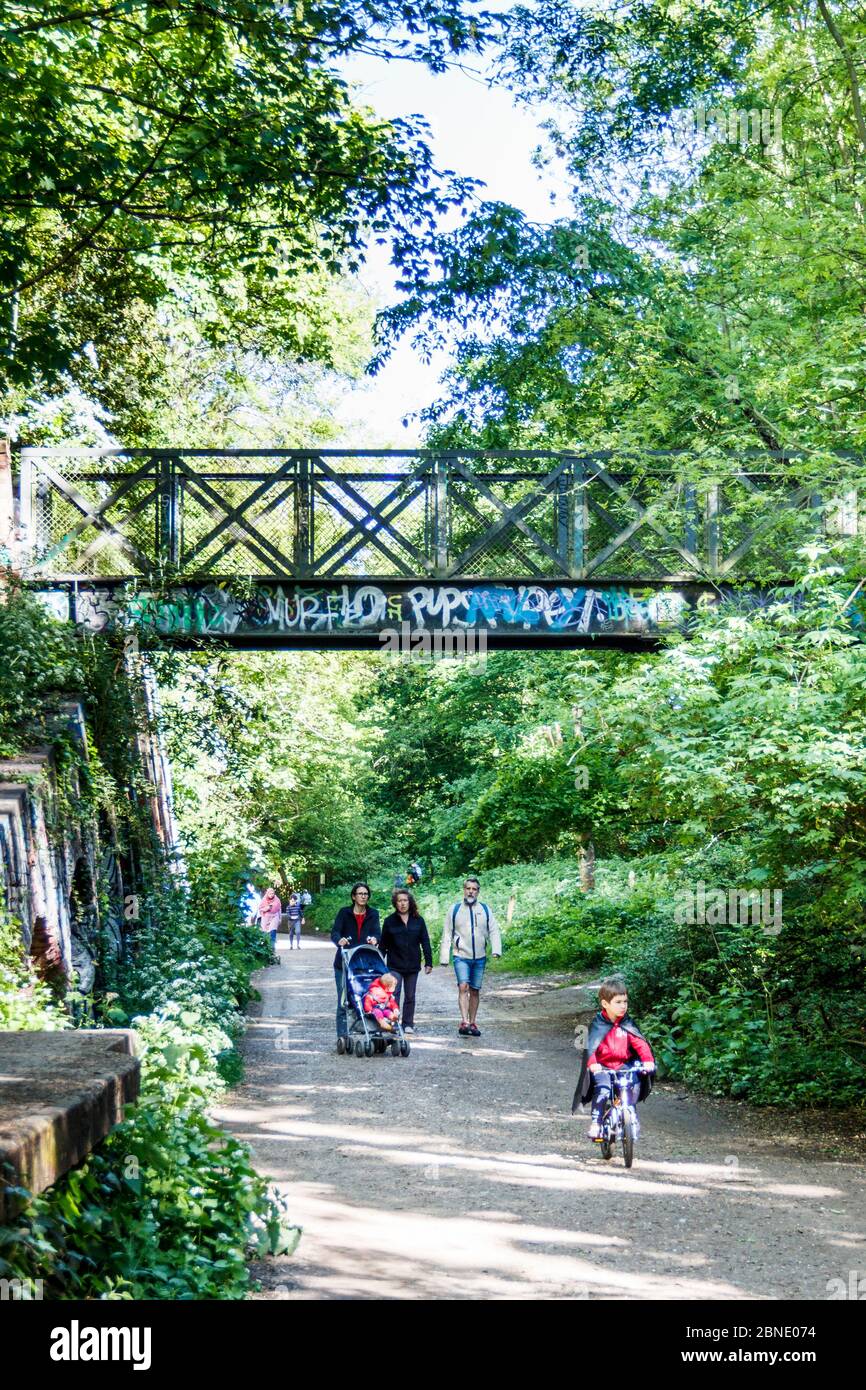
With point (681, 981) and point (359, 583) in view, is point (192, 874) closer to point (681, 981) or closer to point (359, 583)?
point (359, 583)

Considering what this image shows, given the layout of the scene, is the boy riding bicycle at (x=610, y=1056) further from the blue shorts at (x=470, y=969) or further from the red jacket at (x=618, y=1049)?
the blue shorts at (x=470, y=969)

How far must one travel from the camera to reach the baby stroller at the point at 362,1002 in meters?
15.4

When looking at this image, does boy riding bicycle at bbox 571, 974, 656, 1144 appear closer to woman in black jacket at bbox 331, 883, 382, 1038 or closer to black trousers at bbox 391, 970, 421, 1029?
woman in black jacket at bbox 331, 883, 382, 1038

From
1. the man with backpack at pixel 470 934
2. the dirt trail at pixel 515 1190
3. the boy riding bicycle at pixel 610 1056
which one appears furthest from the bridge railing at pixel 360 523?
the boy riding bicycle at pixel 610 1056

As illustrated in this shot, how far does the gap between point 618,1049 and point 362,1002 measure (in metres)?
5.39

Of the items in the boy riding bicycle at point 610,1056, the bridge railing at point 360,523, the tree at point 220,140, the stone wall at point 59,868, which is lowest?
the boy riding bicycle at point 610,1056

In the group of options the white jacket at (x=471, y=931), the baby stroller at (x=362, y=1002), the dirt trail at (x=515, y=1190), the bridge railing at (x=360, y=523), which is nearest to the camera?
the dirt trail at (x=515, y=1190)

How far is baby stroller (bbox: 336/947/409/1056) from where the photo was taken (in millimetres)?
15352

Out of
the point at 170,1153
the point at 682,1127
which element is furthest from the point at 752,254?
the point at 170,1153

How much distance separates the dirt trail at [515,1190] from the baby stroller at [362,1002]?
26 cm

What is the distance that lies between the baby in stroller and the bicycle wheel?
18.2 ft

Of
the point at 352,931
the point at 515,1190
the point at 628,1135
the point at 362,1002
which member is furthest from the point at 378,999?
the point at 515,1190

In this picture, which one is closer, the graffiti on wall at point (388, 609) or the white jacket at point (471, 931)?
the white jacket at point (471, 931)

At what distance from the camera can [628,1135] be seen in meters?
10.0
